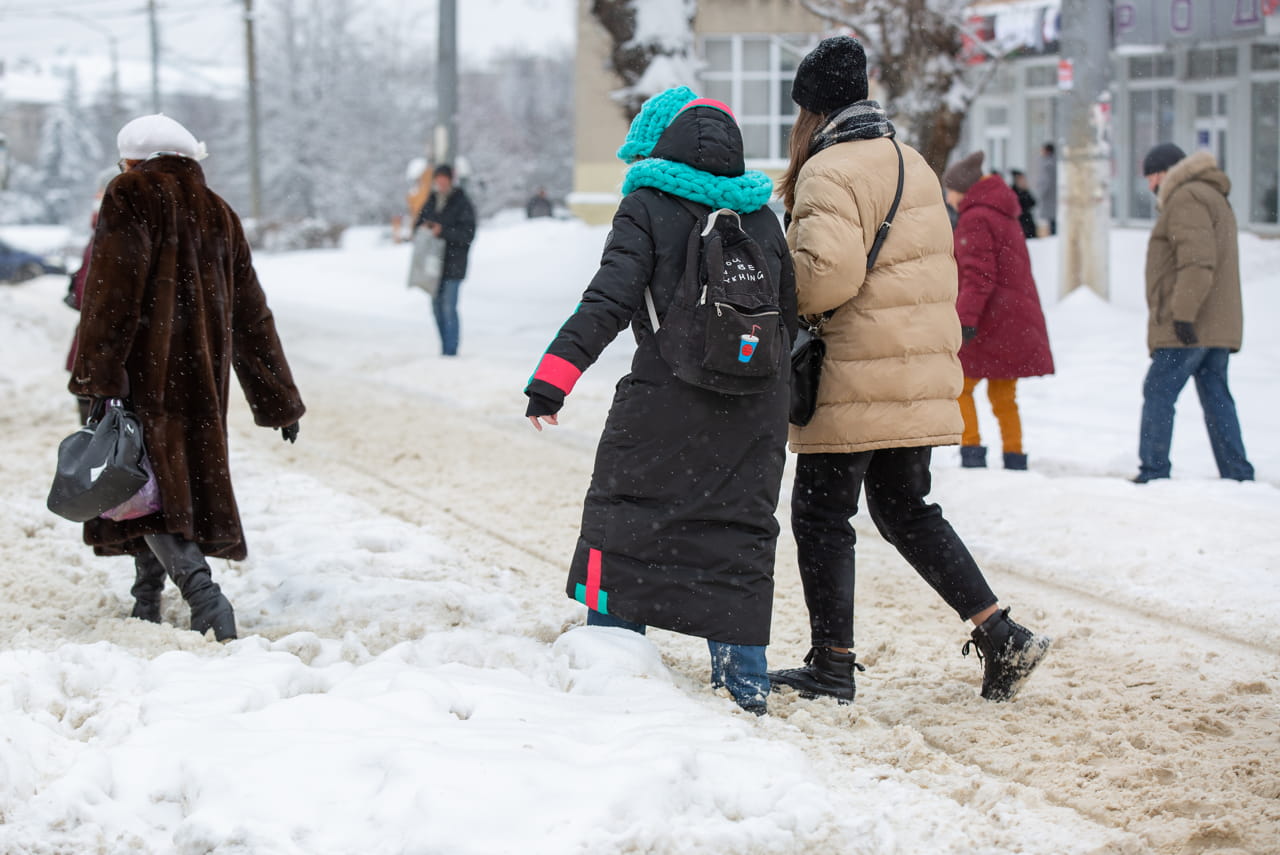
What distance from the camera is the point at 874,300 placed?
12.6ft

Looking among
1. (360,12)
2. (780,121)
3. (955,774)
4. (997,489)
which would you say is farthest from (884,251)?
(360,12)

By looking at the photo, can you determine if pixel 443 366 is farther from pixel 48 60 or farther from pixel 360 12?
pixel 48 60

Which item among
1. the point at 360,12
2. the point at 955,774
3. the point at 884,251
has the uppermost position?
the point at 360,12

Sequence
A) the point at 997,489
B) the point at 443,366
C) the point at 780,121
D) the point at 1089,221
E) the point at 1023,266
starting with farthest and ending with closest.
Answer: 1. the point at 780,121
2. the point at 1089,221
3. the point at 443,366
4. the point at 1023,266
5. the point at 997,489

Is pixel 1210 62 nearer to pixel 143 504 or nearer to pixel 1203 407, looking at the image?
pixel 1203 407

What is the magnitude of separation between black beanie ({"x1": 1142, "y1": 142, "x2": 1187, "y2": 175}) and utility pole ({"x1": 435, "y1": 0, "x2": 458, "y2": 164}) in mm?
12619

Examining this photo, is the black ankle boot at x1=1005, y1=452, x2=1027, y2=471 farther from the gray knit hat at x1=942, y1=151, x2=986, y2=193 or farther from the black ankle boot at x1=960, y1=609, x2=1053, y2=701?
the black ankle boot at x1=960, y1=609, x2=1053, y2=701

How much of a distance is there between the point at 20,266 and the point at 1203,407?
26.9 meters

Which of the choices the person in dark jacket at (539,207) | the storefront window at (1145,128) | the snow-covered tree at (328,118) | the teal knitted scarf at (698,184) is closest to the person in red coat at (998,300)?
the teal knitted scarf at (698,184)

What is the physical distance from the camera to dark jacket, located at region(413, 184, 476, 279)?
1305cm

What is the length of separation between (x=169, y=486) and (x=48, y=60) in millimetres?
131948

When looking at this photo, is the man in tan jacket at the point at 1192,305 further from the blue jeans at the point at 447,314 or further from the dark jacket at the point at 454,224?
the blue jeans at the point at 447,314

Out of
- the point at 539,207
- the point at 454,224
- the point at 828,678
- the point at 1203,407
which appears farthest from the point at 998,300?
the point at 539,207

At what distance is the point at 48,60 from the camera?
122000 mm
